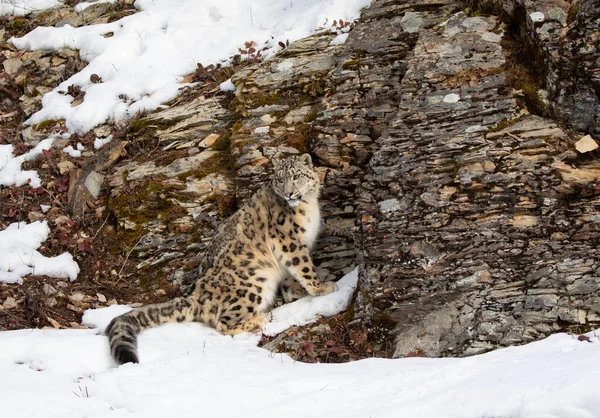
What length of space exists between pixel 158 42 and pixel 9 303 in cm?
845

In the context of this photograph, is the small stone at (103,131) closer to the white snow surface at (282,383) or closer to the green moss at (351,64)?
the green moss at (351,64)

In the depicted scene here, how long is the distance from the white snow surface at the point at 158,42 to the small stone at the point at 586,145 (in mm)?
6865

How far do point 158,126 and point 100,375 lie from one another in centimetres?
723

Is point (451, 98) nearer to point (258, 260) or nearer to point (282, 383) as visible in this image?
point (258, 260)

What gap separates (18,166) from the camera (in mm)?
13359

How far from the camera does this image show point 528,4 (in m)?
10.8

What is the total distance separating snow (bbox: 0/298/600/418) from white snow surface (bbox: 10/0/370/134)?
7.37 m

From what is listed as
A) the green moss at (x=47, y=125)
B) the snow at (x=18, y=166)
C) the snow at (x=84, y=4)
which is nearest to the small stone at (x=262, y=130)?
the snow at (x=18, y=166)

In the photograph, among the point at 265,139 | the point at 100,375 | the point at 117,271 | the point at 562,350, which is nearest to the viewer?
the point at 562,350

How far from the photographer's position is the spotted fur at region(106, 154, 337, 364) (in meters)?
9.70

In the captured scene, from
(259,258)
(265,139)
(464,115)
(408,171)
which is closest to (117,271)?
(259,258)

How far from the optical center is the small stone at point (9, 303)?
400 inches

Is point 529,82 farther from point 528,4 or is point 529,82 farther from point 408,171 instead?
point 408,171

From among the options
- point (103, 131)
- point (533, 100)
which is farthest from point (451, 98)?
point (103, 131)
